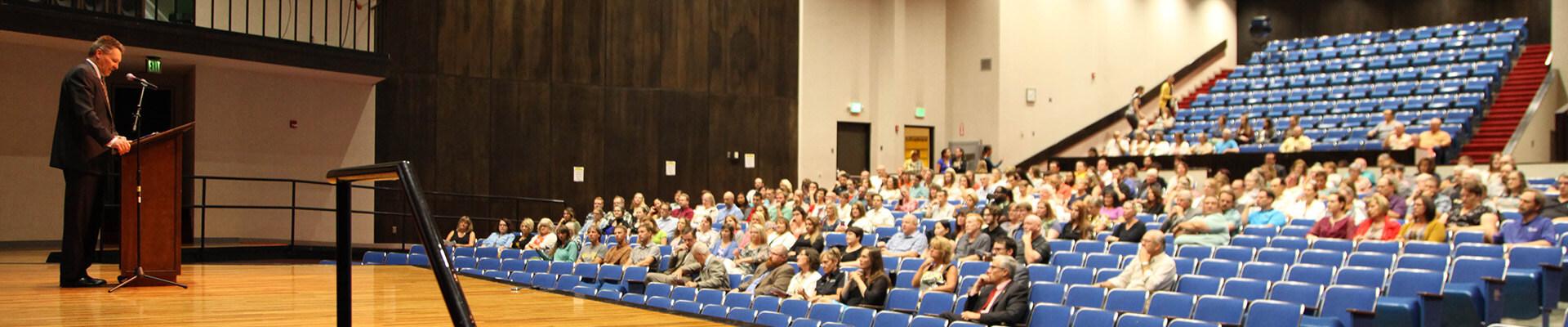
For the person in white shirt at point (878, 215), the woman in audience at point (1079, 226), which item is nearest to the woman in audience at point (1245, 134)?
the person in white shirt at point (878, 215)

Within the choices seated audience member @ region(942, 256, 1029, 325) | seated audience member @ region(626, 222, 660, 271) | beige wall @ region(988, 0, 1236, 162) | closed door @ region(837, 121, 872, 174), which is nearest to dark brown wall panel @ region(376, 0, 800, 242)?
closed door @ region(837, 121, 872, 174)

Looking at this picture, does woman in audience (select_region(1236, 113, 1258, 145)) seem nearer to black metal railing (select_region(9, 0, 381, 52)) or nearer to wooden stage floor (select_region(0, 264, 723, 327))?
black metal railing (select_region(9, 0, 381, 52))

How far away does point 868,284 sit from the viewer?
6637mm

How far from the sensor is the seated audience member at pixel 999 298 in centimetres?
594

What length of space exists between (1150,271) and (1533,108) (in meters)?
9.23

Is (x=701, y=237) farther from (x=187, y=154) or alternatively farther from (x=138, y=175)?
(x=138, y=175)

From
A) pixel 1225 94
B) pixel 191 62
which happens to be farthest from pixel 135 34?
pixel 1225 94

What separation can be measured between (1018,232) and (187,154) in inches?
282

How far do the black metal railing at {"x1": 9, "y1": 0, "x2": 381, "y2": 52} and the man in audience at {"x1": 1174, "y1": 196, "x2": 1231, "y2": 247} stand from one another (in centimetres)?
709

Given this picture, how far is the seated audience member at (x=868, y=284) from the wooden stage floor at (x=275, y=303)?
2.01 meters

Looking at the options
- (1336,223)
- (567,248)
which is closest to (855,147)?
(567,248)

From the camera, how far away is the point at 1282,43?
62.6 feet

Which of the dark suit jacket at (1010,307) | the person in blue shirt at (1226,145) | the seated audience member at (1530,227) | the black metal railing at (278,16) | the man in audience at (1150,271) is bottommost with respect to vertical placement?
the dark suit jacket at (1010,307)

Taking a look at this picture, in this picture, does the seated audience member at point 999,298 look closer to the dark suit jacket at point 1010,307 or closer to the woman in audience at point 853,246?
the dark suit jacket at point 1010,307
